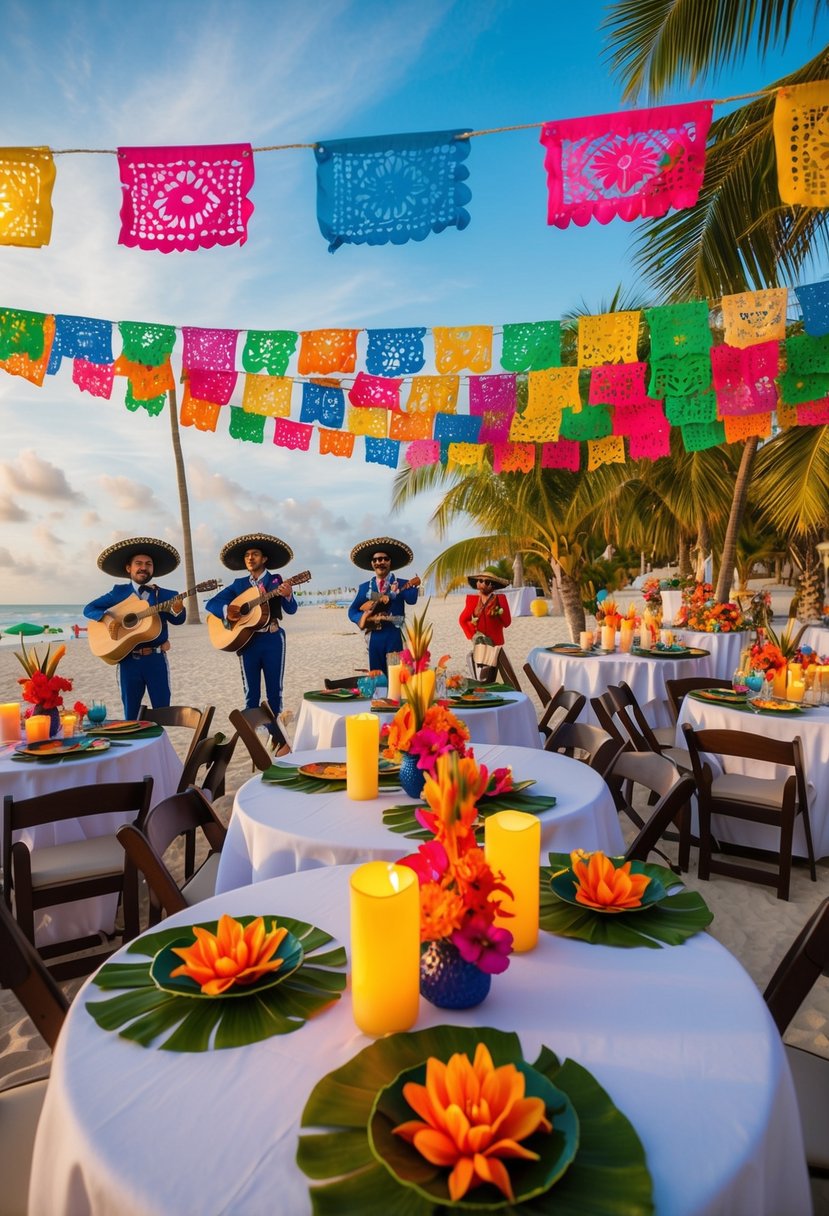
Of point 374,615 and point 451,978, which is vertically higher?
point 374,615

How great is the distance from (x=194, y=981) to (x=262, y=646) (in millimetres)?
5846

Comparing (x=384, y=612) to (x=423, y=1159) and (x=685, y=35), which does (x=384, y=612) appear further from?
(x=685, y=35)

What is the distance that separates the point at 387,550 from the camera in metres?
7.57

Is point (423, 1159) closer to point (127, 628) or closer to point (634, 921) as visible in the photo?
point (634, 921)

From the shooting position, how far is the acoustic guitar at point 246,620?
6.83 metres

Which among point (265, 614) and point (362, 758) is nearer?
point (362, 758)

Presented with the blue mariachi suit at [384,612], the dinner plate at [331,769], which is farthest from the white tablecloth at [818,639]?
the dinner plate at [331,769]

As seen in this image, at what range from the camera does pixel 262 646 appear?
22.7 feet

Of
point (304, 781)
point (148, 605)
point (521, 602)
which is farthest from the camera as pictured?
point (521, 602)

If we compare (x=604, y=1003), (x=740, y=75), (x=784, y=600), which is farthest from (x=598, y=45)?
(x=784, y=600)

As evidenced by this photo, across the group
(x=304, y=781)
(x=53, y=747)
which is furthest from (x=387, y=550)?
(x=304, y=781)

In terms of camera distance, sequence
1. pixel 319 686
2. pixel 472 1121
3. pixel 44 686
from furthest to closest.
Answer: pixel 319 686 → pixel 44 686 → pixel 472 1121

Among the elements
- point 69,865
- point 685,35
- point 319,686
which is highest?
point 685,35

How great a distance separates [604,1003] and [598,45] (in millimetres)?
8944
